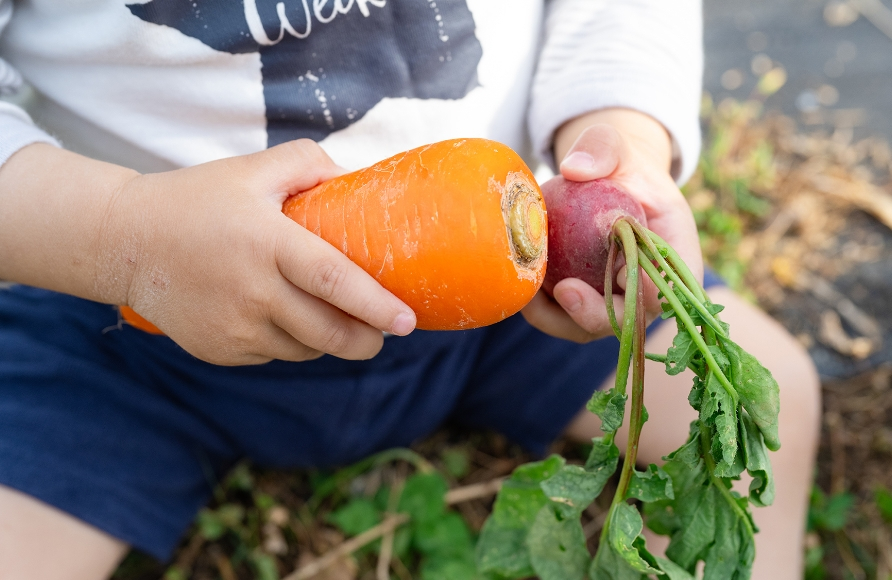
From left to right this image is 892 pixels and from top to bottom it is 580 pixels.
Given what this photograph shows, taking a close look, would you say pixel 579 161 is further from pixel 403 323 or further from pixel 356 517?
pixel 356 517

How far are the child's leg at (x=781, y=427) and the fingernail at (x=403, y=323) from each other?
710 mm

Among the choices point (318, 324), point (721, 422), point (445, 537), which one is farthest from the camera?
point (445, 537)

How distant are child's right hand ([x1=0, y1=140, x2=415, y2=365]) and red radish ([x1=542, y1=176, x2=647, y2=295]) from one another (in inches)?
11.2

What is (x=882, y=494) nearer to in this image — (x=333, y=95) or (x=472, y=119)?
(x=472, y=119)

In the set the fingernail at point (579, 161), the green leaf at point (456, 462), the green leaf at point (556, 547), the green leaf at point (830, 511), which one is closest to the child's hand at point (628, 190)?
the fingernail at point (579, 161)

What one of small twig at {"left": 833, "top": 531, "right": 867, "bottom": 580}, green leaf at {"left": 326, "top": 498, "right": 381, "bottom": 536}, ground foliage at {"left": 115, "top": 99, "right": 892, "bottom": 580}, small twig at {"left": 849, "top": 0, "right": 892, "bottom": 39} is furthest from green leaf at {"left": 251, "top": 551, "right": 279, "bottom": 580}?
small twig at {"left": 849, "top": 0, "right": 892, "bottom": 39}

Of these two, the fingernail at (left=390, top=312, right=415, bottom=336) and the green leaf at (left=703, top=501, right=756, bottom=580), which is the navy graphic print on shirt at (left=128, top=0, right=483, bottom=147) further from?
the green leaf at (left=703, top=501, right=756, bottom=580)

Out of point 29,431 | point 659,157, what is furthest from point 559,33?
point 29,431

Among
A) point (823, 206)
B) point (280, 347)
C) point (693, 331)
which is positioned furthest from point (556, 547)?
point (823, 206)

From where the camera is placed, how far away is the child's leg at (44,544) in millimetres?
1189

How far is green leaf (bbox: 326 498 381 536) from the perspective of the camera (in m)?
1.61

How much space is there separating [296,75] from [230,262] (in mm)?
405

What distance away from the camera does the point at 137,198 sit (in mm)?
986

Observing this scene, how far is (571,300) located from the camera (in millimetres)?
1042
